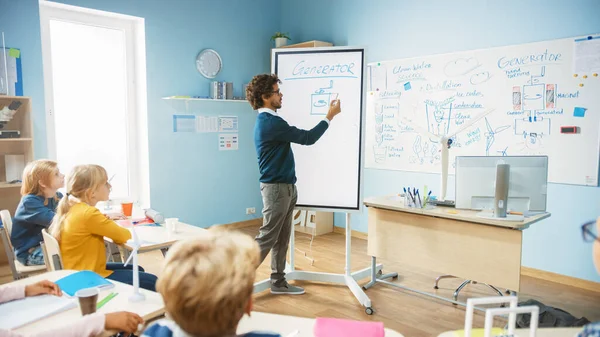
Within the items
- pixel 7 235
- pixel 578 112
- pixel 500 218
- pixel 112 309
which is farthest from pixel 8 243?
pixel 578 112

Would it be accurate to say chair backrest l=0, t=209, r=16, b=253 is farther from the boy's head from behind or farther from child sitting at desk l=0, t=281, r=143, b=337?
the boy's head from behind

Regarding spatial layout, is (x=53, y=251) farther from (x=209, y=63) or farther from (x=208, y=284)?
(x=209, y=63)

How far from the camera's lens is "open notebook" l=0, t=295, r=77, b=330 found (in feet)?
4.49

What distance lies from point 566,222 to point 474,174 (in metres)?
1.39

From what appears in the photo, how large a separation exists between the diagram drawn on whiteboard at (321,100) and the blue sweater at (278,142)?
1.10 ft

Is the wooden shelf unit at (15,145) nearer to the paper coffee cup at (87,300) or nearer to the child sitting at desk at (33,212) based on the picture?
the child sitting at desk at (33,212)

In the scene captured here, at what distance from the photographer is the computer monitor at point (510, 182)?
2.73m

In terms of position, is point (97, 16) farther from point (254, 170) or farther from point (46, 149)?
point (254, 170)

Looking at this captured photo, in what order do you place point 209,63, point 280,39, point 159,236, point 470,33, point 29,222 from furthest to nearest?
1. point 280,39
2. point 209,63
3. point 470,33
4. point 29,222
5. point 159,236

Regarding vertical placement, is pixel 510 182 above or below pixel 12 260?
above

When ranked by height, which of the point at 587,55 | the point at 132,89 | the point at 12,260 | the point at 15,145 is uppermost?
the point at 587,55

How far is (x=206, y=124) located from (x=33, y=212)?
2.75m

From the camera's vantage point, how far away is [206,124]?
5.32 m

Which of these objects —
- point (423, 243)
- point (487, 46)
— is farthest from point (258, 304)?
point (487, 46)
